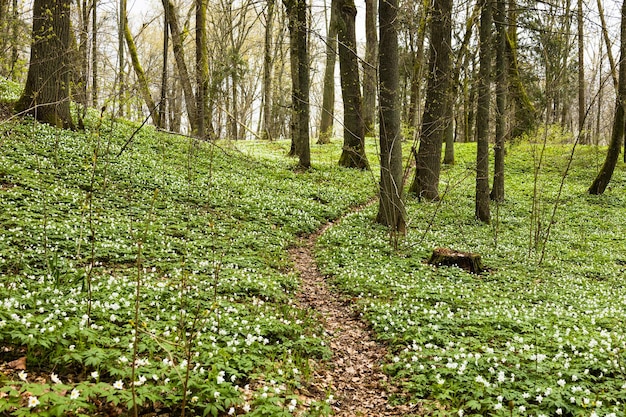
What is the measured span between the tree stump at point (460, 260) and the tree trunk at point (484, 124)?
4935 mm

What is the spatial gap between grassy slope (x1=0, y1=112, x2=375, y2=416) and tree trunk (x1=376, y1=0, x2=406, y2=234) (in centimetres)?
286

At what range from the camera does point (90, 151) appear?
1380 centimetres

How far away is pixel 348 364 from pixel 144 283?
345 centimetres

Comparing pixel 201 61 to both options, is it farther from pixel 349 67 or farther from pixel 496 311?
pixel 496 311

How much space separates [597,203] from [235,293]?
66.6 feet

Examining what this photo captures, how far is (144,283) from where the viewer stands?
21.9ft

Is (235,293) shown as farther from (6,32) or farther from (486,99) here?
(6,32)

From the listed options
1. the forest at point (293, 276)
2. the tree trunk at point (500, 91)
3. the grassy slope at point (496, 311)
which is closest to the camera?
the forest at point (293, 276)

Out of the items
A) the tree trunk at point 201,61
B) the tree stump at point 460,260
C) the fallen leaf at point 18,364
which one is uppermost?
the tree trunk at point 201,61

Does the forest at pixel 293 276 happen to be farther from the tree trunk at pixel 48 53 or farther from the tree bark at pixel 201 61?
the tree bark at pixel 201 61

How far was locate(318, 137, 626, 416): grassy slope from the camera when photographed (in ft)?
15.3

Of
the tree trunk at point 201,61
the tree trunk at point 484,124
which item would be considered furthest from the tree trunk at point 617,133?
the tree trunk at point 201,61

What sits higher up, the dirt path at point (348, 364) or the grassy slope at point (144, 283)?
the grassy slope at point (144, 283)

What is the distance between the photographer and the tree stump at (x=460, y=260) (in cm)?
1012
